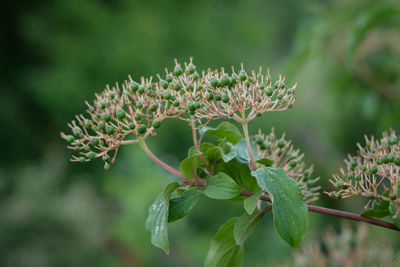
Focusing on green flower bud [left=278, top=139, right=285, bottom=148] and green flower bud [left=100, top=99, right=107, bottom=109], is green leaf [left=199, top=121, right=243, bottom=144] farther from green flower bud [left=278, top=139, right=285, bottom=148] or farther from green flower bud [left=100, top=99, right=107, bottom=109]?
green flower bud [left=100, top=99, right=107, bottom=109]

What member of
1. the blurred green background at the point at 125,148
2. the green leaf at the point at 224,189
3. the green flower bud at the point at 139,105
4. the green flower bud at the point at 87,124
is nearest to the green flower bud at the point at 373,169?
the green leaf at the point at 224,189

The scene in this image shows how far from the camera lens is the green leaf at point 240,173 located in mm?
890

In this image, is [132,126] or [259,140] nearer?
[132,126]

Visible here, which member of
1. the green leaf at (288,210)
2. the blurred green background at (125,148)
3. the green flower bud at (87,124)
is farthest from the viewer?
the blurred green background at (125,148)

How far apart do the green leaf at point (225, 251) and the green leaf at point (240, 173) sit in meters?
0.10

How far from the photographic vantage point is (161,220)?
2.69 ft

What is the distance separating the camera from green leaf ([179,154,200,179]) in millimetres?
835

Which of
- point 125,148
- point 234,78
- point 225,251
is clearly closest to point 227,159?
point 234,78

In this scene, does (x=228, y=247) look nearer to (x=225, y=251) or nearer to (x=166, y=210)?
(x=225, y=251)

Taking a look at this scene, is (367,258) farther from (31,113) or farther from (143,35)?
(31,113)

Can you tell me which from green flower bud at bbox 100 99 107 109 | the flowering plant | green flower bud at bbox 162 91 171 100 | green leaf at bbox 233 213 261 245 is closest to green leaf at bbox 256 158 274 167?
the flowering plant

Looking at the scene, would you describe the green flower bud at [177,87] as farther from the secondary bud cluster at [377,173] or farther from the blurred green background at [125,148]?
the blurred green background at [125,148]

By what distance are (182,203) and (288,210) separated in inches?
8.6

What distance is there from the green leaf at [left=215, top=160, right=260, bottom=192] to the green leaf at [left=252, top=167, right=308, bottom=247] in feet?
0.34
